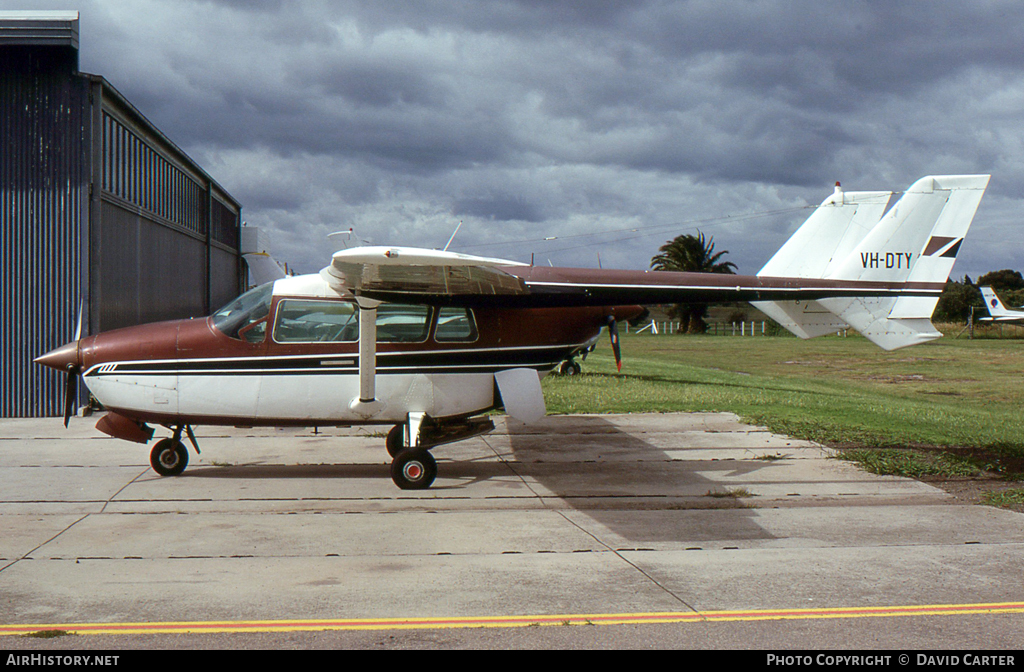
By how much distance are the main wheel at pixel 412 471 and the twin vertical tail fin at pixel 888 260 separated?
518 cm

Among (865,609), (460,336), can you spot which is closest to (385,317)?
(460,336)

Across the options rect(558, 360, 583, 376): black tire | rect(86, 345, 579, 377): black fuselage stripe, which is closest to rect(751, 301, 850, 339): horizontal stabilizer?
rect(86, 345, 579, 377): black fuselage stripe

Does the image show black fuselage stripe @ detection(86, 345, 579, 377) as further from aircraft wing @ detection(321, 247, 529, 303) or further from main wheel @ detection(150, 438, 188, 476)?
main wheel @ detection(150, 438, 188, 476)

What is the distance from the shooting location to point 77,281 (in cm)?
1411

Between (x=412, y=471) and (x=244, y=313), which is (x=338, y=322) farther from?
(x=412, y=471)

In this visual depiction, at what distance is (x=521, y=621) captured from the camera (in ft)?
15.0

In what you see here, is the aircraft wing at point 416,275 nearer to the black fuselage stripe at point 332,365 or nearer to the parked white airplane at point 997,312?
the black fuselage stripe at point 332,365

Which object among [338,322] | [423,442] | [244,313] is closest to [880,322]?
[423,442]

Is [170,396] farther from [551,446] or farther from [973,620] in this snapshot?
[973,620]

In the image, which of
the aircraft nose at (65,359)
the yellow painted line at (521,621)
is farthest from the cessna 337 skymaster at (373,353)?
the yellow painted line at (521,621)

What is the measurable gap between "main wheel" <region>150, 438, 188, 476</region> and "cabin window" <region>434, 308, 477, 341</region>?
3.50 metres

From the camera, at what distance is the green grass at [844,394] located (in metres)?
12.4

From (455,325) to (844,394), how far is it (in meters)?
14.5

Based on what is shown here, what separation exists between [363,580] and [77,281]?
38.0 feet
